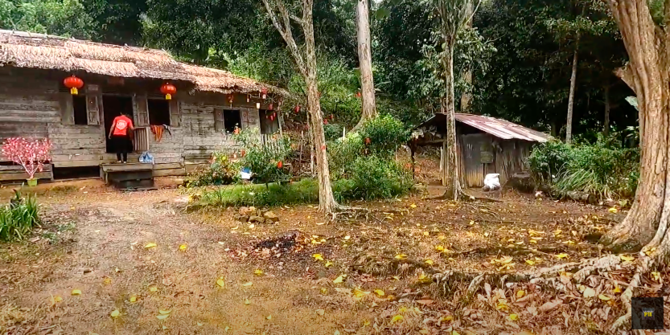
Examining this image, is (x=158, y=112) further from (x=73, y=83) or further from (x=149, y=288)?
(x=149, y=288)

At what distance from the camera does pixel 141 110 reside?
1228cm

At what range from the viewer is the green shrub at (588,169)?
9211 mm

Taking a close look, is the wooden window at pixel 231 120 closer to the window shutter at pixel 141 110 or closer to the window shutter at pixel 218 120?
the window shutter at pixel 218 120

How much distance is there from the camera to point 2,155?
10.0 metres

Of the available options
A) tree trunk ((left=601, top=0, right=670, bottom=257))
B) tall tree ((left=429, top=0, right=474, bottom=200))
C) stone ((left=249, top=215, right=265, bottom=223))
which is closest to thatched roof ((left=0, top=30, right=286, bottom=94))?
stone ((left=249, top=215, right=265, bottom=223))

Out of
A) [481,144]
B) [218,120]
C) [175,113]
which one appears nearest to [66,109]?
[175,113]

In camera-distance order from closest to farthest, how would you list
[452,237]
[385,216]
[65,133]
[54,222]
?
[452,237], [54,222], [385,216], [65,133]

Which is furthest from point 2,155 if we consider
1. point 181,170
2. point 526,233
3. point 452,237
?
point 526,233

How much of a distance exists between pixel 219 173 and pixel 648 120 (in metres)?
9.97

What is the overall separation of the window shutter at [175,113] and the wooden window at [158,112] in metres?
0.21

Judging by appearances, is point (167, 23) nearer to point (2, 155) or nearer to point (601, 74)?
point (2, 155)

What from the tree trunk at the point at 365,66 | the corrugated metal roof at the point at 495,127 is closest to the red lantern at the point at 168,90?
the tree trunk at the point at 365,66

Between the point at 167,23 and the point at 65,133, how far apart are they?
9316 mm

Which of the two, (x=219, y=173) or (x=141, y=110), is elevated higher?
(x=141, y=110)
